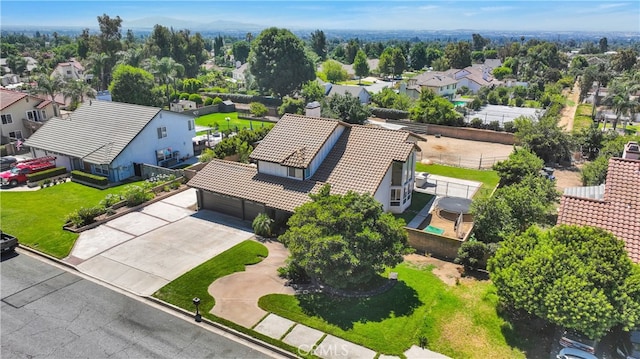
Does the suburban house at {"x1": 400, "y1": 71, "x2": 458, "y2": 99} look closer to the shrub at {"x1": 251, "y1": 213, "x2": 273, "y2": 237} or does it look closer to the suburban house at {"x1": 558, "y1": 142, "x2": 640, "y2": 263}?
the shrub at {"x1": 251, "y1": 213, "x2": 273, "y2": 237}

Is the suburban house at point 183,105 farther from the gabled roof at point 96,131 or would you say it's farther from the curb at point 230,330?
the curb at point 230,330

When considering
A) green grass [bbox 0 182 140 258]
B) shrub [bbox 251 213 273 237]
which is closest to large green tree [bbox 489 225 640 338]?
shrub [bbox 251 213 273 237]

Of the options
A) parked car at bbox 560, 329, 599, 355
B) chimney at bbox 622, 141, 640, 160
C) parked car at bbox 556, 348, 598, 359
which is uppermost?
chimney at bbox 622, 141, 640, 160

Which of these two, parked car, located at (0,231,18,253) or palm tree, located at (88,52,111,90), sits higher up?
palm tree, located at (88,52,111,90)

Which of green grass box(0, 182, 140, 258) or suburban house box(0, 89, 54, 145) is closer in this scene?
green grass box(0, 182, 140, 258)

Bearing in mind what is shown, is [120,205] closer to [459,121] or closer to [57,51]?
[459,121]

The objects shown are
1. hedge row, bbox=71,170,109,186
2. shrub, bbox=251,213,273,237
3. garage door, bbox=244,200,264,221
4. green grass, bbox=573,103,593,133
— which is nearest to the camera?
shrub, bbox=251,213,273,237

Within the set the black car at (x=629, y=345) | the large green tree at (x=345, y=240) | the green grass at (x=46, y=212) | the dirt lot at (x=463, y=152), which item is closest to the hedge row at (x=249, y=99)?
the dirt lot at (x=463, y=152)

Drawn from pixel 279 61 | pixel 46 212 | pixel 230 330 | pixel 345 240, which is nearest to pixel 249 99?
pixel 279 61
